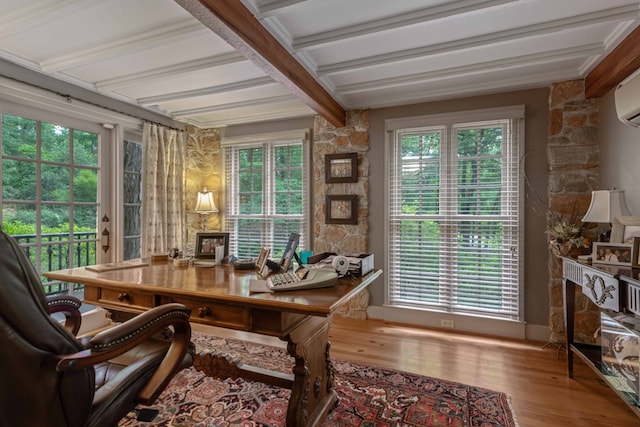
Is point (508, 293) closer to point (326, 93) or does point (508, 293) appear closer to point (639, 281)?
point (639, 281)

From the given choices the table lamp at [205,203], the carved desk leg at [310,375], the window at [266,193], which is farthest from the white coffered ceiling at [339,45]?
the carved desk leg at [310,375]

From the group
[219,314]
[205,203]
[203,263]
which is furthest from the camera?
[205,203]

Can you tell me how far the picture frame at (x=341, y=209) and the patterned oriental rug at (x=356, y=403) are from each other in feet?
5.50

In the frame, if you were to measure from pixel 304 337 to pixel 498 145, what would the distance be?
2793 mm

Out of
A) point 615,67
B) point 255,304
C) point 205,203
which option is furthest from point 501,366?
point 205,203

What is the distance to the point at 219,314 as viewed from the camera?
57.6 inches

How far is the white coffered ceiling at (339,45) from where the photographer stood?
1.94 metres

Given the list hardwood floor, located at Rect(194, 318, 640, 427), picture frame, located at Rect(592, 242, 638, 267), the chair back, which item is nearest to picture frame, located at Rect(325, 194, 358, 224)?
hardwood floor, located at Rect(194, 318, 640, 427)

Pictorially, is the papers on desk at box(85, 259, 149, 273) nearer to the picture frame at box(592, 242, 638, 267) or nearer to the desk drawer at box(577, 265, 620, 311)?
the desk drawer at box(577, 265, 620, 311)

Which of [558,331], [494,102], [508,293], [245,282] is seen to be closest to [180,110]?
[245,282]

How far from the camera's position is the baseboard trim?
2992 mm

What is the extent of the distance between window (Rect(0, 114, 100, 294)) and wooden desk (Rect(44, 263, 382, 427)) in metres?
1.41

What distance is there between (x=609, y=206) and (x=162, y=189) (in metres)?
4.39

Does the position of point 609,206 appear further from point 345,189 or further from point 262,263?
point 262,263
